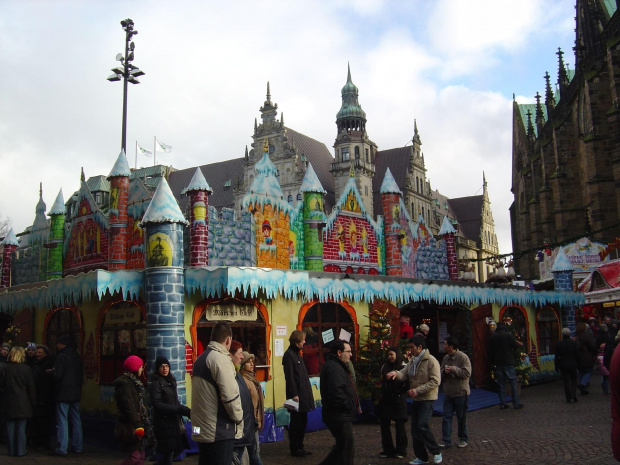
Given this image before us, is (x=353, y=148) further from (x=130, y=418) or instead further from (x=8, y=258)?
(x=130, y=418)

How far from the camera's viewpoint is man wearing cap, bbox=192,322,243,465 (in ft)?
17.5

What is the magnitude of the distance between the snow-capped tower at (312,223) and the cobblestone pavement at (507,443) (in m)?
4.27

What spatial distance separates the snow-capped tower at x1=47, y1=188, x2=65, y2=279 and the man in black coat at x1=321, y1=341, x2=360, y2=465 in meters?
10.7

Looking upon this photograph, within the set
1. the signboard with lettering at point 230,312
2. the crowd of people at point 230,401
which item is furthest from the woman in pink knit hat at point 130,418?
the signboard with lettering at point 230,312

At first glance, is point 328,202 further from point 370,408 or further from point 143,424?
point 143,424

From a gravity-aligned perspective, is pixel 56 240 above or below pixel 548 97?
below

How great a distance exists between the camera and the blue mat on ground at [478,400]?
12977 millimetres

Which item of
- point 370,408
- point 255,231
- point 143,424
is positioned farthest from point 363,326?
point 143,424

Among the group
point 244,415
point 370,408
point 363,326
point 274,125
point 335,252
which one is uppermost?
point 274,125

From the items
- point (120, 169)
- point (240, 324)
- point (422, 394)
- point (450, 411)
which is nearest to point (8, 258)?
point (120, 169)

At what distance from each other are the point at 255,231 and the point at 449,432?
243 inches

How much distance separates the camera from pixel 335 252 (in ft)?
51.6

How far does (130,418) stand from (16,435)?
3.91 metres

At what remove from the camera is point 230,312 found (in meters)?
10.8
